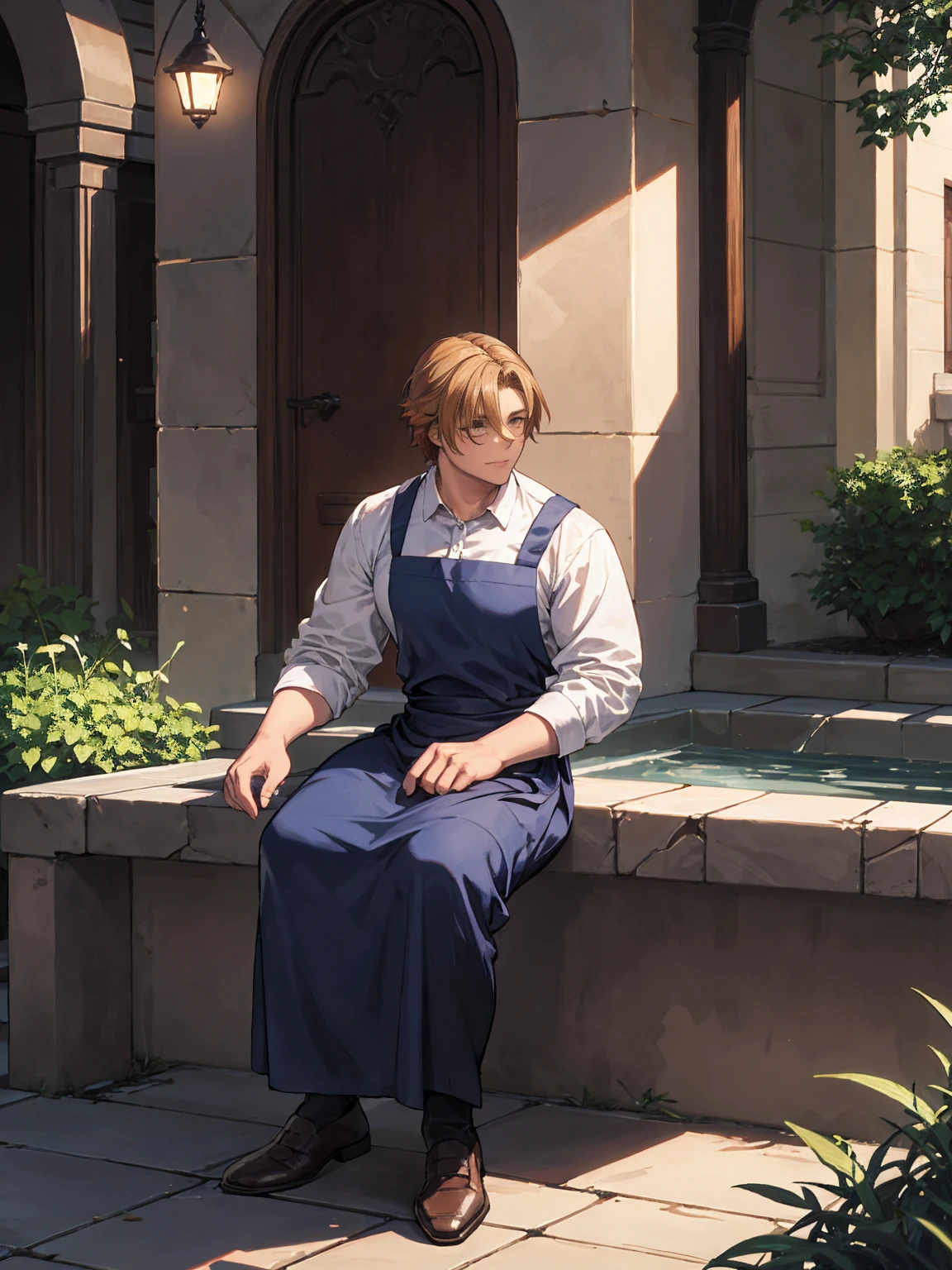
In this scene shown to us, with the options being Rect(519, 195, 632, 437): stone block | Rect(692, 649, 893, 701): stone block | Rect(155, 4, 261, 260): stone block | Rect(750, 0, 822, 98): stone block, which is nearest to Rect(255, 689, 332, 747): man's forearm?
Rect(519, 195, 632, 437): stone block

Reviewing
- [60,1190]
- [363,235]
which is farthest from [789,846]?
[363,235]

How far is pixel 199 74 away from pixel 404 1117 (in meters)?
4.70

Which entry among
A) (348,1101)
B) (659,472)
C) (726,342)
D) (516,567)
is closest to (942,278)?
(726,342)

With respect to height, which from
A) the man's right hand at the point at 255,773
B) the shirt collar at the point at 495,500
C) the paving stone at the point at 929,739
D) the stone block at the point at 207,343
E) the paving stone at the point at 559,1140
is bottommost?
the paving stone at the point at 559,1140

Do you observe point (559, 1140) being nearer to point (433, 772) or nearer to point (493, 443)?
point (433, 772)

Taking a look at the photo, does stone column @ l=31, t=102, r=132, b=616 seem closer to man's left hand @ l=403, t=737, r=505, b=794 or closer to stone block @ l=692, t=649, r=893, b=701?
stone block @ l=692, t=649, r=893, b=701

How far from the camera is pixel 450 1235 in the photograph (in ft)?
11.6

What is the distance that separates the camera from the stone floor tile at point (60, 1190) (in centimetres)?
369

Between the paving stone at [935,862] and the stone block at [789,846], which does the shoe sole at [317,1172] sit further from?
the paving stone at [935,862]

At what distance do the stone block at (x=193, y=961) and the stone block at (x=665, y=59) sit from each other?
3.48m

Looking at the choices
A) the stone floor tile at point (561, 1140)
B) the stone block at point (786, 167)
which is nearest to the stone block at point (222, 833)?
the stone floor tile at point (561, 1140)

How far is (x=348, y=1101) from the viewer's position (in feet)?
12.8

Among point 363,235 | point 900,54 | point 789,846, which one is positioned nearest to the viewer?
point 789,846

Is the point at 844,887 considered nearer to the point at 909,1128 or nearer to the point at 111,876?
the point at 909,1128
